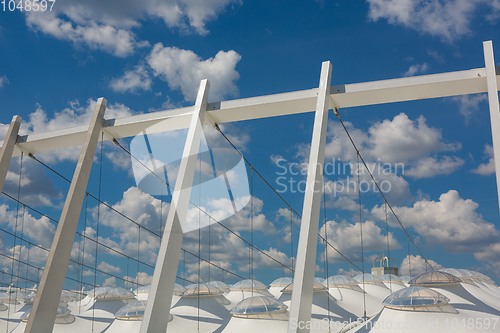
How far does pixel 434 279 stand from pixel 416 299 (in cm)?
857

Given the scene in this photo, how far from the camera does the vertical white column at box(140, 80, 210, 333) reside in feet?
29.0

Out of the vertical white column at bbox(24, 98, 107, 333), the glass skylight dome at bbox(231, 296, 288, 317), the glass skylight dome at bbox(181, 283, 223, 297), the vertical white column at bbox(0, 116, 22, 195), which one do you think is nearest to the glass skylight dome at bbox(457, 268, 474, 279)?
the glass skylight dome at bbox(231, 296, 288, 317)

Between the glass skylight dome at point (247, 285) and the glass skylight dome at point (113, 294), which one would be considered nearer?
the glass skylight dome at point (113, 294)

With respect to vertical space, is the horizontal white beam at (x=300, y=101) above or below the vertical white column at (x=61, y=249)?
above

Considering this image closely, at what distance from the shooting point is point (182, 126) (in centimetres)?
1165

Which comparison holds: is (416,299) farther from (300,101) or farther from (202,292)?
(202,292)

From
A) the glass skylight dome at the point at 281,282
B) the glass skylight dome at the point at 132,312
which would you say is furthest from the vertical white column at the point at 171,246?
the glass skylight dome at the point at 281,282

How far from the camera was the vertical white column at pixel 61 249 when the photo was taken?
9.49 meters

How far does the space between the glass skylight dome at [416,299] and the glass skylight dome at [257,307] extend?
6724 millimetres

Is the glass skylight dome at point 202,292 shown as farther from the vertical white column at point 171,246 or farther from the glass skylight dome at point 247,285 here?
the vertical white column at point 171,246

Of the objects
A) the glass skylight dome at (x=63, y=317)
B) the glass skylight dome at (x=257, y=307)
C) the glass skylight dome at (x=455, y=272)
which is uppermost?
the glass skylight dome at (x=455, y=272)

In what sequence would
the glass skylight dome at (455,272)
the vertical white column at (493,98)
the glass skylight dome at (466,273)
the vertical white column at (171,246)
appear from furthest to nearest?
the glass skylight dome at (466,273)
the glass skylight dome at (455,272)
the vertical white column at (171,246)
the vertical white column at (493,98)

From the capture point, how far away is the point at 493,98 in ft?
27.4

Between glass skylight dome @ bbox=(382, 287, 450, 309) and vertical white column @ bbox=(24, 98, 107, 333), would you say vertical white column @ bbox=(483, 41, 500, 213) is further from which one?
vertical white column @ bbox=(24, 98, 107, 333)
